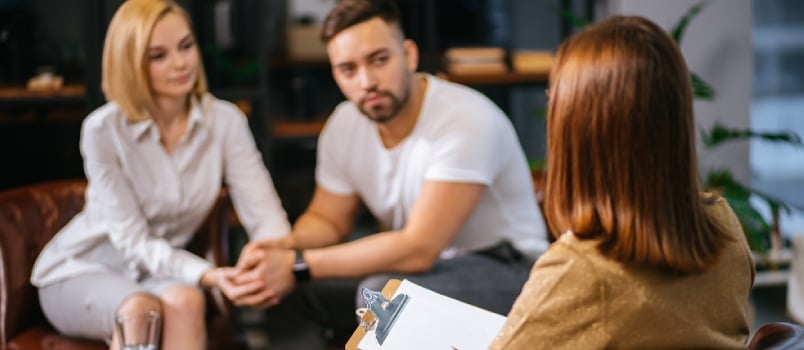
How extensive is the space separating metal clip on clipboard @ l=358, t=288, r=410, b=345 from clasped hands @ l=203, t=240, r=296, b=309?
3.10 ft

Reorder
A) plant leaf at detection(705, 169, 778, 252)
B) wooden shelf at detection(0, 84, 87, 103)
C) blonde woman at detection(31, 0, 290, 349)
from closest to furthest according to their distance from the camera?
1. blonde woman at detection(31, 0, 290, 349)
2. plant leaf at detection(705, 169, 778, 252)
3. wooden shelf at detection(0, 84, 87, 103)

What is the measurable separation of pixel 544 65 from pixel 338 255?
233cm

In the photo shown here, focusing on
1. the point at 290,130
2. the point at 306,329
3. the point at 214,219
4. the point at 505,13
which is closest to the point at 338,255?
the point at 214,219

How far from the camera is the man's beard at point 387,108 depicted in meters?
2.70

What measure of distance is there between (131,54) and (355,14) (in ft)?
1.95

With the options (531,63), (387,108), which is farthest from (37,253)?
(531,63)

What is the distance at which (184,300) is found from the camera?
240 centimetres

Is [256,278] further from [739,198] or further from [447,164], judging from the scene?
[739,198]

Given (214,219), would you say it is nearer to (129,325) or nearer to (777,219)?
(129,325)

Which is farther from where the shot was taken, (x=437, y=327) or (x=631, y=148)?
(x=437, y=327)

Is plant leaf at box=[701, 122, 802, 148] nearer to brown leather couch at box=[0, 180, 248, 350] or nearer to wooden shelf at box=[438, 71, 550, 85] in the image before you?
wooden shelf at box=[438, 71, 550, 85]

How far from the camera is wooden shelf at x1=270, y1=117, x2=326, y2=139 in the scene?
450 centimetres

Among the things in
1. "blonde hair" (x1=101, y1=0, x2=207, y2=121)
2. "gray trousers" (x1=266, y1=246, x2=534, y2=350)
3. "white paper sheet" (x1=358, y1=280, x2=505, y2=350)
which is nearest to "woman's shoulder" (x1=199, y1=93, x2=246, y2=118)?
"blonde hair" (x1=101, y1=0, x2=207, y2=121)

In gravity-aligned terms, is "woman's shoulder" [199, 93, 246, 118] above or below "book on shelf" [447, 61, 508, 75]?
above
